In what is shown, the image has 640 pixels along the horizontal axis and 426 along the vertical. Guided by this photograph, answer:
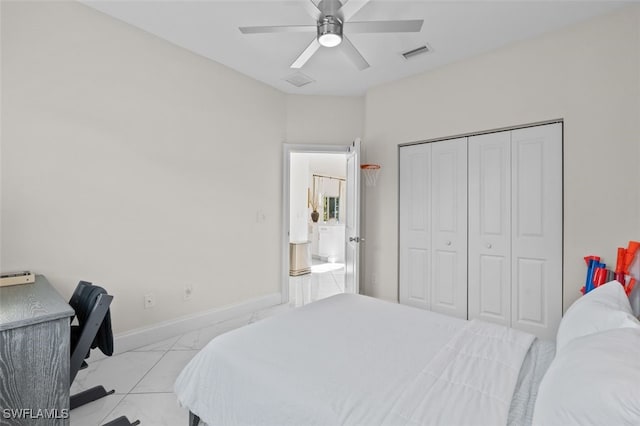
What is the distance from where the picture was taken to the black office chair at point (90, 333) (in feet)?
5.20

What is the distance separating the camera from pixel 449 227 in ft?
11.1

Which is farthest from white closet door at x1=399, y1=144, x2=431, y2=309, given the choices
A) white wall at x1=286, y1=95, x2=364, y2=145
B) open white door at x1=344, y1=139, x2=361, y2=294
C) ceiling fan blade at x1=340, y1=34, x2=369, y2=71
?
ceiling fan blade at x1=340, y1=34, x2=369, y2=71

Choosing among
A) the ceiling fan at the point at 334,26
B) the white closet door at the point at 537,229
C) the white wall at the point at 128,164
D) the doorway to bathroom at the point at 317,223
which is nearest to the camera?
the ceiling fan at the point at 334,26

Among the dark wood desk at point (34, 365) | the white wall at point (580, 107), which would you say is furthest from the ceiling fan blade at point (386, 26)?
the dark wood desk at point (34, 365)

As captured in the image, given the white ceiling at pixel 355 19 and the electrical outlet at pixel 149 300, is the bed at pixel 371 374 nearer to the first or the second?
the electrical outlet at pixel 149 300

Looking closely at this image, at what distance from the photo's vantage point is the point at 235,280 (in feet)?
11.6

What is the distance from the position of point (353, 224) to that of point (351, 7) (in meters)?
2.19

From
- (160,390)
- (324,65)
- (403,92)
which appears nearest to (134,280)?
(160,390)

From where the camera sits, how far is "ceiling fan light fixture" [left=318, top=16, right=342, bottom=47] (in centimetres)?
204

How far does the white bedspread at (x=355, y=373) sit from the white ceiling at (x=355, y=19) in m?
2.24

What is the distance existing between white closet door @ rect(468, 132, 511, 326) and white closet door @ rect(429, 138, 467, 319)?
0.26ft

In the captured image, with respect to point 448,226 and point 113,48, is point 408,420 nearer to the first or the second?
point 448,226
